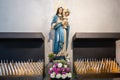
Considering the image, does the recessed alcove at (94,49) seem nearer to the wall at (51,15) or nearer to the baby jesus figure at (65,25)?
the wall at (51,15)

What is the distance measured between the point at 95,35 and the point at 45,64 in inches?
44.5

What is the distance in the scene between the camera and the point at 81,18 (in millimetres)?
4594

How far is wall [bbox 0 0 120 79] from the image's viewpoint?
14.8 feet

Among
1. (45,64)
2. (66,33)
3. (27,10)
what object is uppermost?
(27,10)

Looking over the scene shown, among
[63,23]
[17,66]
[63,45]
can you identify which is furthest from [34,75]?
[63,23]

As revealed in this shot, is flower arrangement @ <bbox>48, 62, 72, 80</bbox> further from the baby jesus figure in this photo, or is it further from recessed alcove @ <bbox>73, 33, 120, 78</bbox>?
recessed alcove @ <bbox>73, 33, 120, 78</bbox>

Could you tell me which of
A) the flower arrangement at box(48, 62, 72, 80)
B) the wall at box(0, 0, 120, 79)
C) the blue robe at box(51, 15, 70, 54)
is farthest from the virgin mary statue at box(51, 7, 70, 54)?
the flower arrangement at box(48, 62, 72, 80)

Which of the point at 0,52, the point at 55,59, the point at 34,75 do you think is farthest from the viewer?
the point at 0,52

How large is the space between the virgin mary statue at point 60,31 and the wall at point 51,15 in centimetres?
35

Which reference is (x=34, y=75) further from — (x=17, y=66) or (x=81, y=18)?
(x=81, y=18)

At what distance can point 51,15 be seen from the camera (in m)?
4.54

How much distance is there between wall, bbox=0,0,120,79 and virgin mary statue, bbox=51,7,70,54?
1.16ft

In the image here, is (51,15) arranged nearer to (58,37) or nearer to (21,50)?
(58,37)

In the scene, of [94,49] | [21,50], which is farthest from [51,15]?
[94,49]
